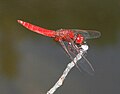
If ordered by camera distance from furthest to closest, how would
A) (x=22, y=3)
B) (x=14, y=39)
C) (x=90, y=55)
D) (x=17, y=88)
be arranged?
(x=22, y=3) < (x=14, y=39) < (x=90, y=55) < (x=17, y=88)

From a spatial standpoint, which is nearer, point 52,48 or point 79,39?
point 79,39

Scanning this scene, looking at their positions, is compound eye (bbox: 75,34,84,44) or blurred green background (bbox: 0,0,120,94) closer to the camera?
compound eye (bbox: 75,34,84,44)

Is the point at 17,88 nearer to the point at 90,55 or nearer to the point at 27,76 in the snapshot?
the point at 27,76

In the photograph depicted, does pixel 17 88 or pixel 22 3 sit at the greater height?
pixel 22 3

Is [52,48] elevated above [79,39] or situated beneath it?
situated beneath

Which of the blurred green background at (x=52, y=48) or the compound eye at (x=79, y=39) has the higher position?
the compound eye at (x=79, y=39)

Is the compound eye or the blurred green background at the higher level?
the compound eye

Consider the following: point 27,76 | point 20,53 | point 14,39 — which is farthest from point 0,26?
point 27,76

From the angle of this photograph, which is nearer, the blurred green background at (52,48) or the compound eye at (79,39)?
the compound eye at (79,39)
